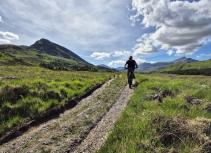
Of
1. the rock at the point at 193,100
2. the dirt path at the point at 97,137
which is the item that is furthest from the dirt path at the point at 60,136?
the rock at the point at 193,100

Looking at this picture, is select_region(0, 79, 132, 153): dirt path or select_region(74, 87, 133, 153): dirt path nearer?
select_region(74, 87, 133, 153): dirt path

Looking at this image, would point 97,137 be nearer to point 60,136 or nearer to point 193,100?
point 60,136

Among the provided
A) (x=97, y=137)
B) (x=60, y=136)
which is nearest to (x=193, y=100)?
(x=97, y=137)

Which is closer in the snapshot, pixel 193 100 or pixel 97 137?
pixel 97 137

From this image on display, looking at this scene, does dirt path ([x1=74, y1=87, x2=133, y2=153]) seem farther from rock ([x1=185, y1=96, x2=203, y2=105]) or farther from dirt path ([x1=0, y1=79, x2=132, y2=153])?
rock ([x1=185, y1=96, x2=203, y2=105])

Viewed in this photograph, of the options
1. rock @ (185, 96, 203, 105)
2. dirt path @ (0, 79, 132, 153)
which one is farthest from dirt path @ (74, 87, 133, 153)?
rock @ (185, 96, 203, 105)

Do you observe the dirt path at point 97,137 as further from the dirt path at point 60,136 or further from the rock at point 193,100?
the rock at point 193,100

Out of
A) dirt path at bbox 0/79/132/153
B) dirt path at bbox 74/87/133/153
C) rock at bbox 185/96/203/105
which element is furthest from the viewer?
rock at bbox 185/96/203/105

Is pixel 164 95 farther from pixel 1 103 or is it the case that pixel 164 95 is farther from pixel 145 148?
pixel 1 103

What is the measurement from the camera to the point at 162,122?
8.84m

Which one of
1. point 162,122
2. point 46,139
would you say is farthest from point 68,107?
point 162,122

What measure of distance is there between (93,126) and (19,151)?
3.77m

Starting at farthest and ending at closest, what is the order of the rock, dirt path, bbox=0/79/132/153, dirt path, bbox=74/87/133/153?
the rock
dirt path, bbox=0/79/132/153
dirt path, bbox=74/87/133/153

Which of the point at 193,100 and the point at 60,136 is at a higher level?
the point at 193,100
